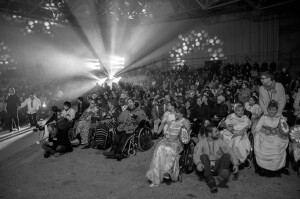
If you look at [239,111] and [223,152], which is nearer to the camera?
[223,152]

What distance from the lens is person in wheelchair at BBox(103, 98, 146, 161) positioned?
552 centimetres

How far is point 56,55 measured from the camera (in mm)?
19344

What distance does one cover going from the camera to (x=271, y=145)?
13.7ft

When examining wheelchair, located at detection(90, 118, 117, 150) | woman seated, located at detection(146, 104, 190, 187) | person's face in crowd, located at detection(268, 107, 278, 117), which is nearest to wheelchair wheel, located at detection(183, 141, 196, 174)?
woman seated, located at detection(146, 104, 190, 187)

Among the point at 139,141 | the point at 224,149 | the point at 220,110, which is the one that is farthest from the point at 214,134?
the point at 220,110

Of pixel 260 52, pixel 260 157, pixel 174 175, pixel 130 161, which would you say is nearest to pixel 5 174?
pixel 130 161

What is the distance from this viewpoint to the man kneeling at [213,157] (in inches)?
149

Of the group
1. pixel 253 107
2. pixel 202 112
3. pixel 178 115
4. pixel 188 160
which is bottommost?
pixel 188 160

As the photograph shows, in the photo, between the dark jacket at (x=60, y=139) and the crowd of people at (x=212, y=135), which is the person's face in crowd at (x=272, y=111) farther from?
the dark jacket at (x=60, y=139)

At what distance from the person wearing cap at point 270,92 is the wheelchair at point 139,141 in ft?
8.92

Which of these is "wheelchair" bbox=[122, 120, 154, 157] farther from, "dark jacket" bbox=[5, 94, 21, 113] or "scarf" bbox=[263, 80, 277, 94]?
"dark jacket" bbox=[5, 94, 21, 113]

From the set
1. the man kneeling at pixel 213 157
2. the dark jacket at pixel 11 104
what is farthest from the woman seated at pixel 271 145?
the dark jacket at pixel 11 104

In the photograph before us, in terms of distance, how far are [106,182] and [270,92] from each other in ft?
11.6

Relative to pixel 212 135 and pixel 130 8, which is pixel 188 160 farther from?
pixel 130 8
